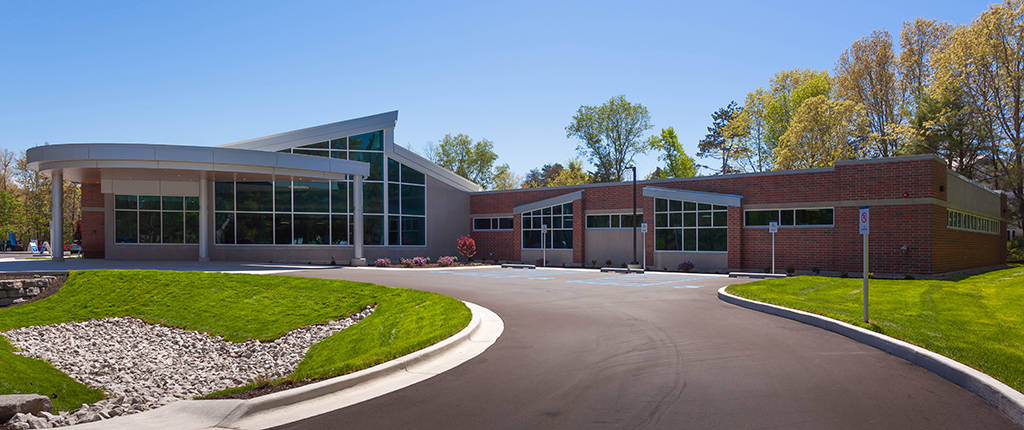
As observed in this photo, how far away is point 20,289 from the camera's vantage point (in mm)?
19719

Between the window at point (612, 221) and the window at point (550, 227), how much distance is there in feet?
4.34

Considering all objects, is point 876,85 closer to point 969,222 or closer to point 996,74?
point 996,74

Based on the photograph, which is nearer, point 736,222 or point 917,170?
point 917,170

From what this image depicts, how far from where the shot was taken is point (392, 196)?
118ft

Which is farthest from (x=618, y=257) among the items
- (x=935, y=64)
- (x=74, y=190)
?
(x=74, y=190)

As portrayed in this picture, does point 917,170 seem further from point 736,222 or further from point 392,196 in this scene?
point 392,196

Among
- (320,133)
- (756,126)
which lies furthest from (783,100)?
(320,133)

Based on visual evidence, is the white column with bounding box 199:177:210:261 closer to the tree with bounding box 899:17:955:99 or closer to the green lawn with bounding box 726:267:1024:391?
the green lawn with bounding box 726:267:1024:391

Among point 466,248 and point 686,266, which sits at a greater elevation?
point 466,248

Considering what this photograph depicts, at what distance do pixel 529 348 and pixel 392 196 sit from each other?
92.1 ft

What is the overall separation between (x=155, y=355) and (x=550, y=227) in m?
25.5

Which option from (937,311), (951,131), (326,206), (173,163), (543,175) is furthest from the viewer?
(543,175)

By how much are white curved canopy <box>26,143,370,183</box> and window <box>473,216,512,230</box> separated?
12.5 metres

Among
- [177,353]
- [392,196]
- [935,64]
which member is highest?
[935,64]
